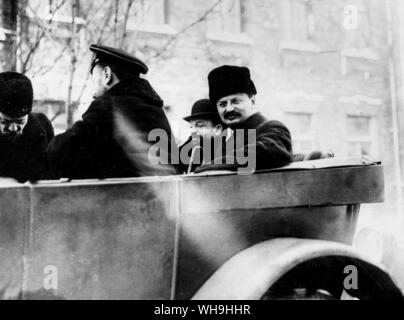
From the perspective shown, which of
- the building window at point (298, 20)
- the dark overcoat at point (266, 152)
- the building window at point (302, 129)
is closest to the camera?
the dark overcoat at point (266, 152)

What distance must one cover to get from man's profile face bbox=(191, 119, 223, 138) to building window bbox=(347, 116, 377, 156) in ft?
22.7

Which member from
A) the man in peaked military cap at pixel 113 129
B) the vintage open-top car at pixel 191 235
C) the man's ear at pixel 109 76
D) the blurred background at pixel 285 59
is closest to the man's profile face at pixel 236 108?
the man in peaked military cap at pixel 113 129

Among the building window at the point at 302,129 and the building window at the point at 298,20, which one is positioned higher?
the building window at the point at 298,20

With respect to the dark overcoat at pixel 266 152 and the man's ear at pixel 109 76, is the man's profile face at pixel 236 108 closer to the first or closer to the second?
the dark overcoat at pixel 266 152

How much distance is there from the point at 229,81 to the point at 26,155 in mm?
1095

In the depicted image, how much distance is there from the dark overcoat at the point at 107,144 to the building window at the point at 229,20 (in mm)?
7032

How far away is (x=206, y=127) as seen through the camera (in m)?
4.46

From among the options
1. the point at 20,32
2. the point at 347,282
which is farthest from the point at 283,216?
the point at 20,32

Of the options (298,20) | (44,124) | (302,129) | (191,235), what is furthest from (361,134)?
(191,235)

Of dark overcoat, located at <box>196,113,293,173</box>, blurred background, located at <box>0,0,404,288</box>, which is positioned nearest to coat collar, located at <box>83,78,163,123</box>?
dark overcoat, located at <box>196,113,293,173</box>

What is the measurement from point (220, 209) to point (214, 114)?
2554 mm

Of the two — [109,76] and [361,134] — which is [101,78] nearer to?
[109,76]

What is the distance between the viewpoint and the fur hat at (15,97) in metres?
2.46

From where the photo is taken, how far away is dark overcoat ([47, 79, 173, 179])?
222cm
